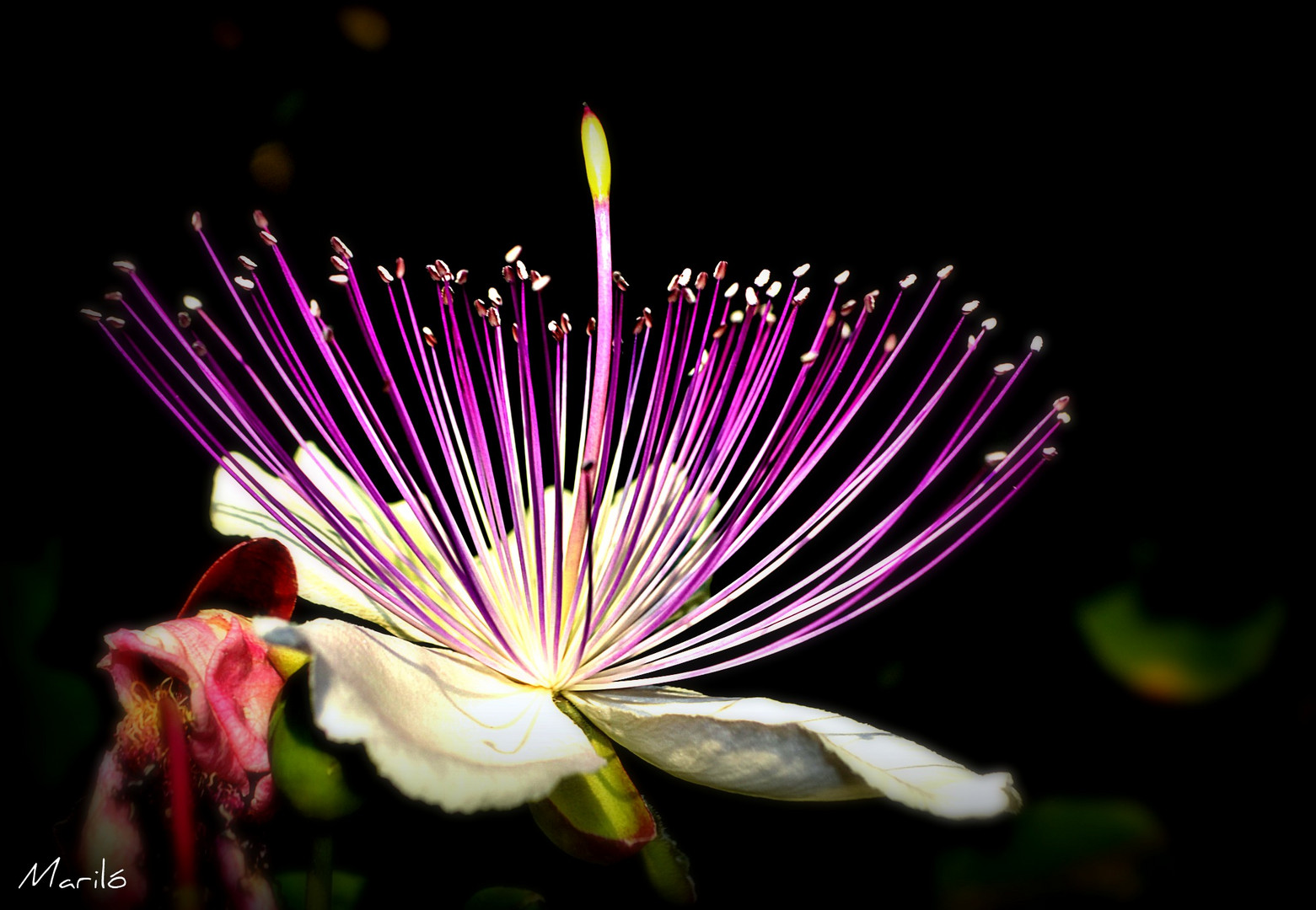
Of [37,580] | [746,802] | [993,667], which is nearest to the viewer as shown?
[37,580]

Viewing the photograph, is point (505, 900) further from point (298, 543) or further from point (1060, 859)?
point (1060, 859)

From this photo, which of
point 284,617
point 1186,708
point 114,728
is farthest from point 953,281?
point 114,728

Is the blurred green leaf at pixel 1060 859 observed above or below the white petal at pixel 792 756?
below

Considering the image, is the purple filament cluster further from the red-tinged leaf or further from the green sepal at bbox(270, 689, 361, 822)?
the green sepal at bbox(270, 689, 361, 822)

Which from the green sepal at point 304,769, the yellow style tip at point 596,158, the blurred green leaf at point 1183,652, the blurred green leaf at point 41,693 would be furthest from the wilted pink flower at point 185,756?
the blurred green leaf at point 1183,652

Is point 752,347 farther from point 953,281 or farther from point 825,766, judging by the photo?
point 953,281

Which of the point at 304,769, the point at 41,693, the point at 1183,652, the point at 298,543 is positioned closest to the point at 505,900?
the point at 304,769

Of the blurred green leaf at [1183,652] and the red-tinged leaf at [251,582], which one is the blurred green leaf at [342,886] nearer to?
the red-tinged leaf at [251,582]
